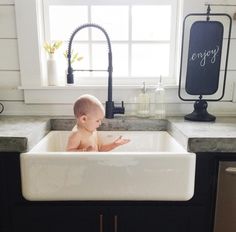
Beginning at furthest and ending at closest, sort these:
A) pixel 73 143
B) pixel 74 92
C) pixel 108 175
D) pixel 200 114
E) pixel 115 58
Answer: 1. pixel 115 58
2. pixel 74 92
3. pixel 200 114
4. pixel 73 143
5. pixel 108 175

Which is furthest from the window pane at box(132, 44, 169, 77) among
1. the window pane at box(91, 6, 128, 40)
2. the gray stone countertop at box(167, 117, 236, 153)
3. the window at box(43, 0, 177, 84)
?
the gray stone countertop at box(167, 117, 236, 153)

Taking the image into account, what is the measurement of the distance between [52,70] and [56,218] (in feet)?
2.36

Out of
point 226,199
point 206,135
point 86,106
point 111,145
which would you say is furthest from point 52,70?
point 226,199

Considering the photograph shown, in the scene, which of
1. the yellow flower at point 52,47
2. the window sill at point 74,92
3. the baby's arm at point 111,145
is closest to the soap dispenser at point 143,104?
the window sill at point 74,92

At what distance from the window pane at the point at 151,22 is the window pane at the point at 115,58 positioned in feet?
0.32

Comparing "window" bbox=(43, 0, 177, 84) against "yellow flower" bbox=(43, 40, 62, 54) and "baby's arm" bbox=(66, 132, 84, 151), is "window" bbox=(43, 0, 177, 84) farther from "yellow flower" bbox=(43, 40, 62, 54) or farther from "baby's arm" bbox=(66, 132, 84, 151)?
"baby's arm" bbox=(66, 132, 84, 151)

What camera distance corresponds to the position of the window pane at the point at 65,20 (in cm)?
140

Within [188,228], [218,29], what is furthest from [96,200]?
[218,29]

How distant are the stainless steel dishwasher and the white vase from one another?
89 centimetres

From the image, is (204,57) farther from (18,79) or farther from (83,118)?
(18,79)

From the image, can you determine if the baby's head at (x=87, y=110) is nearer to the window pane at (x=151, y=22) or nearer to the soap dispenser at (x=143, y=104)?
the soap dispenser at (x=143, y=104)

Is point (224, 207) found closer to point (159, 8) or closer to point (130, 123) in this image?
point (130, 123)

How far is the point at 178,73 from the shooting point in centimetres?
140

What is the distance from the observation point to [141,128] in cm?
131
